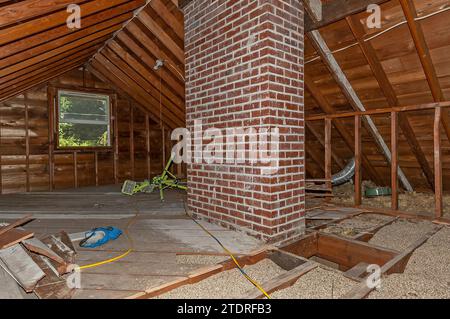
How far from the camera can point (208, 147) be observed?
9.21 feet

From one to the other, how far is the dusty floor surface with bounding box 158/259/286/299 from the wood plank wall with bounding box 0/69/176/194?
16.1 ft

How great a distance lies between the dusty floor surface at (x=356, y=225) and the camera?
9.20ft

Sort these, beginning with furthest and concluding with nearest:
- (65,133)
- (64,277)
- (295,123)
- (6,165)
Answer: (65,133)
(6,165)
(295,123)
(64,277)

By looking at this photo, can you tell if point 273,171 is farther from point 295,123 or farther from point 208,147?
point 208,147

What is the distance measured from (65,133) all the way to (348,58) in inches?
207

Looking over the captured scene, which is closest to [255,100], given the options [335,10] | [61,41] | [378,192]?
[335,10]

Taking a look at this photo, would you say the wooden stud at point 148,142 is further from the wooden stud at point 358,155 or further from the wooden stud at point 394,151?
the wooden stud at point 394,151

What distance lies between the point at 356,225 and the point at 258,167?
1.47m

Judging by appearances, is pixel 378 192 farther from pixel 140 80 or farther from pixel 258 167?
pixel 140 80

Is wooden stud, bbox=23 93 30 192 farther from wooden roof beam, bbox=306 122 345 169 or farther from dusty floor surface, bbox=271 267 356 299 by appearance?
dusty floor surface, bbox=271 267 356 299

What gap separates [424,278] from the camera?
1816 mm

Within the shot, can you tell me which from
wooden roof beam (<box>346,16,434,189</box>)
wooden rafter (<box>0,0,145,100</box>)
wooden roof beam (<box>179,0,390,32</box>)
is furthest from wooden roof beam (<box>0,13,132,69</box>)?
wooden roof beam (<box>346,16,434,189</box>)

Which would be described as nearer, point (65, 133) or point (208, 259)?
point (208, 259)

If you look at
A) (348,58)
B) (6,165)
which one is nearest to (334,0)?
(348,58)
